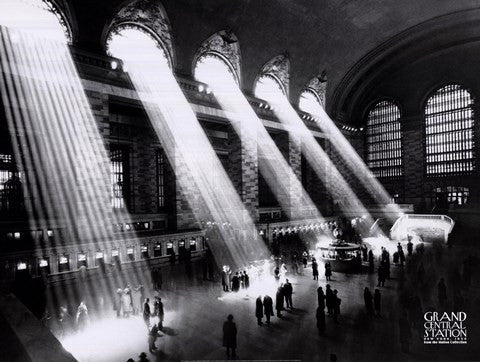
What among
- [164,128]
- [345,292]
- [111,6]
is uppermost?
[111,6]

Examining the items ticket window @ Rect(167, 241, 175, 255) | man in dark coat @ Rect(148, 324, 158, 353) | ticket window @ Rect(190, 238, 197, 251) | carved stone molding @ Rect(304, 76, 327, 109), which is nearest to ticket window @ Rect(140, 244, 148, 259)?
ticket window @ Rect(167, 241, 175, 255)

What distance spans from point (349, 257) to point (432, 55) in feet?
64.9

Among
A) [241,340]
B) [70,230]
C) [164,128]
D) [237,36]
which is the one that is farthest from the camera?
[237,36]

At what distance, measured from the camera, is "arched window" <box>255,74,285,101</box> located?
21953 mm

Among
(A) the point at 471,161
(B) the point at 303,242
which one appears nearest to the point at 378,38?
(A) the point at 471,161

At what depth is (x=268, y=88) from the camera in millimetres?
22547

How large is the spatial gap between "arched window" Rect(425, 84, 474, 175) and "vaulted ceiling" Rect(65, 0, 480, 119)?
6.37 metres

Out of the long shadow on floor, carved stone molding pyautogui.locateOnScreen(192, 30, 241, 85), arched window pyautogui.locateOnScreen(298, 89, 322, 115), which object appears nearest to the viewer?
the long shadow on floor

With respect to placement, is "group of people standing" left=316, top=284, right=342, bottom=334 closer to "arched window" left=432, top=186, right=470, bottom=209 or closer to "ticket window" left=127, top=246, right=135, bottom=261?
"ticket window" left=127, top=246, right=135, bottom=261

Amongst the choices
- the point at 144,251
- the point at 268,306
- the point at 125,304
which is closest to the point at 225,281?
the point at 268,306

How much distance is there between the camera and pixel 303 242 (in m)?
20.7

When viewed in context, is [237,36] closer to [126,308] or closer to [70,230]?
[70,230]

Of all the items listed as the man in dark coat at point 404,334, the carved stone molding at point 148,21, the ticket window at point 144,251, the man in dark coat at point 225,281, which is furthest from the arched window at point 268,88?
the man in dark coat at point 404,334

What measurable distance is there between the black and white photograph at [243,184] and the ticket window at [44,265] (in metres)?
0.05
